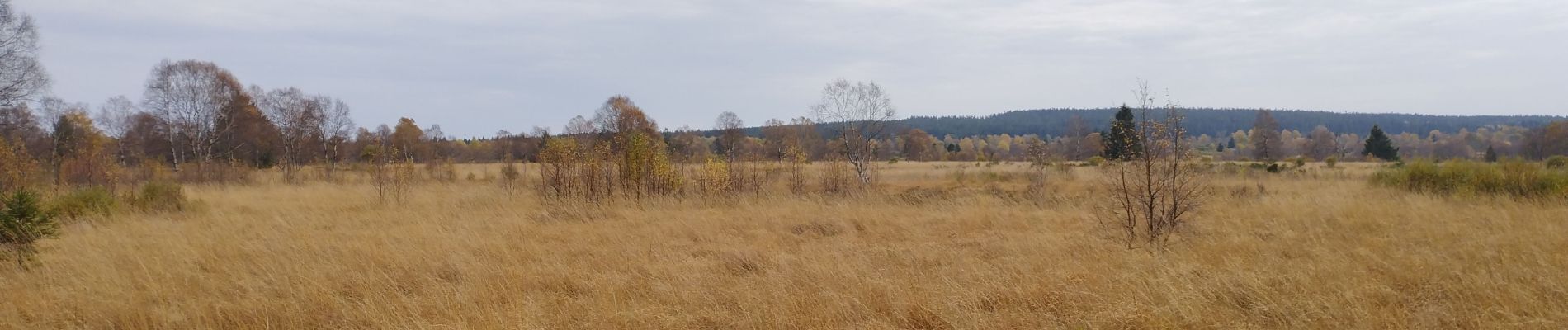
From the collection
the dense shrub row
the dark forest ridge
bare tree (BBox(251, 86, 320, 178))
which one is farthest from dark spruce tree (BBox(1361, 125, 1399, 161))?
the dark forest ridge

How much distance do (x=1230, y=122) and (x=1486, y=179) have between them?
6559 inches

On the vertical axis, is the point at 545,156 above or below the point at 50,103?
below

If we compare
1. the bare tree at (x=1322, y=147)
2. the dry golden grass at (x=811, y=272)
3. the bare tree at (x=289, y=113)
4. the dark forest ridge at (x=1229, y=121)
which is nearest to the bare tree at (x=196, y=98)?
the bare tree at (x=289, y=113)

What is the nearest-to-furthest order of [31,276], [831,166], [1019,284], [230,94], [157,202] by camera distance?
[1019,284] → [31,276] → [157,202] → [831,166] → [230,94]

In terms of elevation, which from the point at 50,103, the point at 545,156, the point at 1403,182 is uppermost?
the point at 50,103


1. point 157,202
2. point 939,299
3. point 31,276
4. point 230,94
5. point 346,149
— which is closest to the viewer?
point 939,299

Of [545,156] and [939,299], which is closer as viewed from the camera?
[939,299]

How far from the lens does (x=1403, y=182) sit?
548 inches

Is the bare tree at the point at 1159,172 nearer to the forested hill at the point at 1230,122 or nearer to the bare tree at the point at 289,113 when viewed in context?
the bare tree at the point at 289,113

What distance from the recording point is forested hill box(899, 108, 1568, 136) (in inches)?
5733

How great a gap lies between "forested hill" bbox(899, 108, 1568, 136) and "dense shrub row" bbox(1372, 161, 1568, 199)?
131301 millimetres

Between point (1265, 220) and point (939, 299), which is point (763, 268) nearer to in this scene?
point (939, 299)

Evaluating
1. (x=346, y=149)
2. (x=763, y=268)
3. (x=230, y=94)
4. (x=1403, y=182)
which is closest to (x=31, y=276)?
(x=763, y=268)

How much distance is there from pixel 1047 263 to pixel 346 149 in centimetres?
5176
